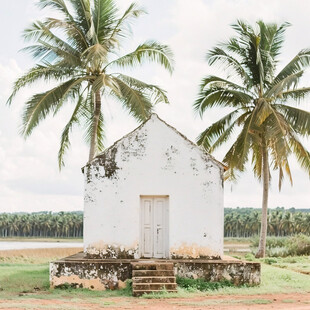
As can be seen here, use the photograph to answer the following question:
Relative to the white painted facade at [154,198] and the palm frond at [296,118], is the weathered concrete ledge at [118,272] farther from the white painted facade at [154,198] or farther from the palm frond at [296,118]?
the palm frond at [296,118]

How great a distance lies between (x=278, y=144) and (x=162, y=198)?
26.7ft

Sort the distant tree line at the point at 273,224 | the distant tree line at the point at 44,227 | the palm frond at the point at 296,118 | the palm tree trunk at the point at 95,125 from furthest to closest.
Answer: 1. the distant tree line at the point at 44,227
2. the distant tree line at the point at 273,224
3. the palm frond at the point at 296,118
4. the palm tree trunk at the point at 95,125

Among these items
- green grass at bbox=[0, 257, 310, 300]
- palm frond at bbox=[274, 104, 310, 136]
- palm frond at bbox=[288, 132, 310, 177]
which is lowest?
green grass at bbox=[0, 257, 310, 300]

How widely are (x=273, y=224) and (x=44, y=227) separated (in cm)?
3777

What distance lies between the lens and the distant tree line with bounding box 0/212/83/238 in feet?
296

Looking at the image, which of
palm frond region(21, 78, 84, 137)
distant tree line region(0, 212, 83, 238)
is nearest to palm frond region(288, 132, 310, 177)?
palm frond region(21, 78, 84, 137)

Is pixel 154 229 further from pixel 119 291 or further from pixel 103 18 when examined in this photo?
pixel 103 18

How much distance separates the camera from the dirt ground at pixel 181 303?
1224 centimetres

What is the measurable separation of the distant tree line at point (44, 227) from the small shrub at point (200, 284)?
248 feet

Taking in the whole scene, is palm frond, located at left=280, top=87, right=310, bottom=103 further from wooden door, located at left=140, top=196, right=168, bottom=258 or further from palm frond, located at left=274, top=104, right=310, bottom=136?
wooden door, located at left=140, top=196, right=168, bottom=258

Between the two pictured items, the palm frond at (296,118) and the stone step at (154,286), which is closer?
the stone step at (154,286)

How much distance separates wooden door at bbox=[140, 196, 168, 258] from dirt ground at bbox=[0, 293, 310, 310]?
9.34ft

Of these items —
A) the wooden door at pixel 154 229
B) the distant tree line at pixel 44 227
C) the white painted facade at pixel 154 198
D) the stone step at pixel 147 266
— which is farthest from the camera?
the distant tree line at pixel 44 227

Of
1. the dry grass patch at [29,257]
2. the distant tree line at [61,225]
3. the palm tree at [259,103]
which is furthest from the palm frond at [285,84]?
the distant tree line at [61,225]
